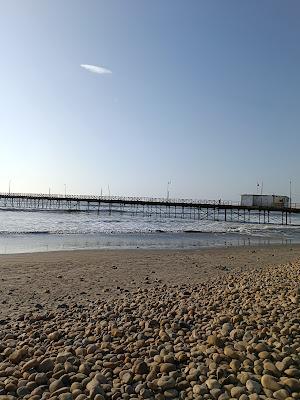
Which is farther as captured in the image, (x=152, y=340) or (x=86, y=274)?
(x=86, y=274)

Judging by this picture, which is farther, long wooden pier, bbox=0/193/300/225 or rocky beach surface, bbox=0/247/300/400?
long wooden pier, bbox=0/193/300/225

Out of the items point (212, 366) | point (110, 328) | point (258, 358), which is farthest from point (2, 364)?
point (258, 358)

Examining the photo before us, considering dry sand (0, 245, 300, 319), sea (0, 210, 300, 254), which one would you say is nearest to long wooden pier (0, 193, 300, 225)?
sea (0, 210, 300, 254)

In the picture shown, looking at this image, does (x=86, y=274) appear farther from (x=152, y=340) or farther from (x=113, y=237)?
(x=113, y=237)

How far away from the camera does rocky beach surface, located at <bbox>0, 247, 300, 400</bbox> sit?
9.30ft

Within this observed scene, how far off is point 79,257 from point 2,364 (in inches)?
316

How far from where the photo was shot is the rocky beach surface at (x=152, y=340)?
9.30 feet

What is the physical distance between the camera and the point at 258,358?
3.19m

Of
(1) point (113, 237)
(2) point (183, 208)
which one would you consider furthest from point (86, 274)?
(2) point (183, 208)

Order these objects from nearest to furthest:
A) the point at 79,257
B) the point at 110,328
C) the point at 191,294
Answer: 1. the point at 110,328
2. the point at 191,294
3. the point at 79,257

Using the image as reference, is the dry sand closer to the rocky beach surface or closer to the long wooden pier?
the rocky beach surface

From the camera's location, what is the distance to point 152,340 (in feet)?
12.4

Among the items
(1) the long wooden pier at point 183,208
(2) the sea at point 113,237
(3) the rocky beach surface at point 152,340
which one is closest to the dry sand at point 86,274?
(3) the rocky beach surface at point 152,340

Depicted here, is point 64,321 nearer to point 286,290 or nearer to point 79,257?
point 286,290
